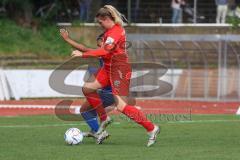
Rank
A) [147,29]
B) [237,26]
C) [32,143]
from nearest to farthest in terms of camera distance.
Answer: [32,143] → [237,26] → [147,29]

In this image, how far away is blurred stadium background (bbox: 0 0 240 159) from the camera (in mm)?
28016

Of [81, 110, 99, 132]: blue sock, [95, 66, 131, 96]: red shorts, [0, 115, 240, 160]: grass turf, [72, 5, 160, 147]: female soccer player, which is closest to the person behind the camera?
[0, 115, 240, 160]: grass turf

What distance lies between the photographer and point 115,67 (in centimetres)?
1316

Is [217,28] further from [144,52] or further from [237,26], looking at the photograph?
[144,52]

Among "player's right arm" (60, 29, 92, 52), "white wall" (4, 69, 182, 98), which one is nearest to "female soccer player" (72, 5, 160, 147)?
"player's right arm" (60, 29, 92, 52)

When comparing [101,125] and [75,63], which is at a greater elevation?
[101,125]

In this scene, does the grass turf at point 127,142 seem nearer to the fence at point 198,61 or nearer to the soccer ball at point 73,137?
the soccer ball at point 73,137

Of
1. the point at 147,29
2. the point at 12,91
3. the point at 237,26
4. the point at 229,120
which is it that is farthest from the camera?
the point at 147,29

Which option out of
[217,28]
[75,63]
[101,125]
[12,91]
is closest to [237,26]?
[217,28]

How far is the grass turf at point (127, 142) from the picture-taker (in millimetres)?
11711

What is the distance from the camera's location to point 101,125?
45.2 ft

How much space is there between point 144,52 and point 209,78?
2605 mm

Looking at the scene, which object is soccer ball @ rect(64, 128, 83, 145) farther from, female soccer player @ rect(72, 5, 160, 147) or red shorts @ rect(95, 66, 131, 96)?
red shorts @ rect(95, 66, 131, 96)

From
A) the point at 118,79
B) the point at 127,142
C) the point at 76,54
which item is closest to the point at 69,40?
the point at 76,54
